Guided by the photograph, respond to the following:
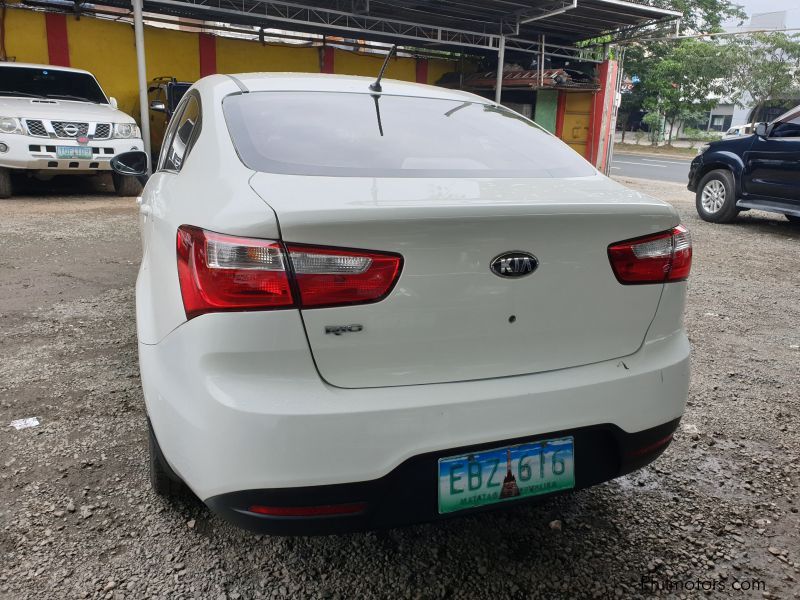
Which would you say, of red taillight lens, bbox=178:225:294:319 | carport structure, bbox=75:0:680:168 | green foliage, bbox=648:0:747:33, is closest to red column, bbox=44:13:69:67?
carport structure, bbox=75:0:680:168

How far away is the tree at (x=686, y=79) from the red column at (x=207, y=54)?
78.5 feet

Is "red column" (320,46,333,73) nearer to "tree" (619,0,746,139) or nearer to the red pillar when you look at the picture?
the red pillar

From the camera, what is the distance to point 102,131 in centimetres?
841

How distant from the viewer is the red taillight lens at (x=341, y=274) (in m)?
1.47

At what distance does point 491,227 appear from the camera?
62.3 inches

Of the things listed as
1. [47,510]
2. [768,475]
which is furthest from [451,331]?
[768,475]

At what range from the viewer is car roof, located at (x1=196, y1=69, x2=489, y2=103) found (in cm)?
242

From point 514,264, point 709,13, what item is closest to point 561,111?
point 514,264

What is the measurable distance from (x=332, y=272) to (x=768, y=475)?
6.82 feet

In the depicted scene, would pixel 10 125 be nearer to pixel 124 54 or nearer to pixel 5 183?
pixel 5 183

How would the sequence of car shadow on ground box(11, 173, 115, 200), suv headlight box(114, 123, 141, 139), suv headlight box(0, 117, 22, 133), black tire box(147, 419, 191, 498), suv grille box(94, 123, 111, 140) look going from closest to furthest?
black tire box(147, 419, 191, 498)
suv headlight box(0, 117, 22, 133)
suv grille box(94, 123, 111, 140)
suv headlight box(114, 123, 141, 139)
car shadow on ground box(11, 173, 115, 200)

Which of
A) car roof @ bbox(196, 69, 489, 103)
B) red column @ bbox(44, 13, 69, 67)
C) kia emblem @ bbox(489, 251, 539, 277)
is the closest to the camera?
kia emblem @ bbox(489, 251, 539, 277)

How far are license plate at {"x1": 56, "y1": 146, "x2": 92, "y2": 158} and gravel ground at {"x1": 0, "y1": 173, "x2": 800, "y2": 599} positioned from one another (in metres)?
5.29

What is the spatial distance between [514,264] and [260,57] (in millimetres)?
14345
